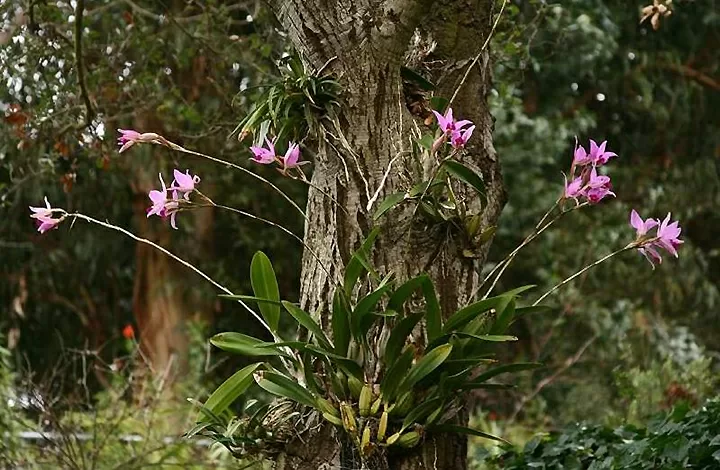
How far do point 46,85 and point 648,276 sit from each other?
7.22m

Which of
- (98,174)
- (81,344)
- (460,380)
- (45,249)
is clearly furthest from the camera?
(81,344)

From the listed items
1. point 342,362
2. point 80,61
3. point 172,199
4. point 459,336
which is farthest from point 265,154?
point 80,61

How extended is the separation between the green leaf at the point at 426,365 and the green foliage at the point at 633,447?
97 cm

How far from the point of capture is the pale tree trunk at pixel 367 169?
2.56 metres

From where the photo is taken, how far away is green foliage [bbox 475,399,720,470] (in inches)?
120

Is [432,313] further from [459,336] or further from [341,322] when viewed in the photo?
[341,322]

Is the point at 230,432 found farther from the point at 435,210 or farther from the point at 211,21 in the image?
the point at 211,21

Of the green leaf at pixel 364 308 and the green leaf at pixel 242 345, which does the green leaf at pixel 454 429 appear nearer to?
the green leaf at pixel 364 308

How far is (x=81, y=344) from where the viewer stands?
10.8m

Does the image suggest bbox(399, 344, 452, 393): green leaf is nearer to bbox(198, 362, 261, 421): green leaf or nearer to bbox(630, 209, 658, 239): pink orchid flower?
bbox(198, 362, 261, 421): green leaf

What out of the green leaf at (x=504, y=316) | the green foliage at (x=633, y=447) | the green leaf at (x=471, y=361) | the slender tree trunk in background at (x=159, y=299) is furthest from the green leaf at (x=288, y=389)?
the slender tree trunk in background at (x=159, y=299)

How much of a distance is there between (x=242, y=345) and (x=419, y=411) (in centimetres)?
43

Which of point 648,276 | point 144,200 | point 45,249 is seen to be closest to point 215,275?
point 144,200

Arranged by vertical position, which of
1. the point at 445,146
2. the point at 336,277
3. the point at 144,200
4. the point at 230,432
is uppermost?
the point at 445,146
